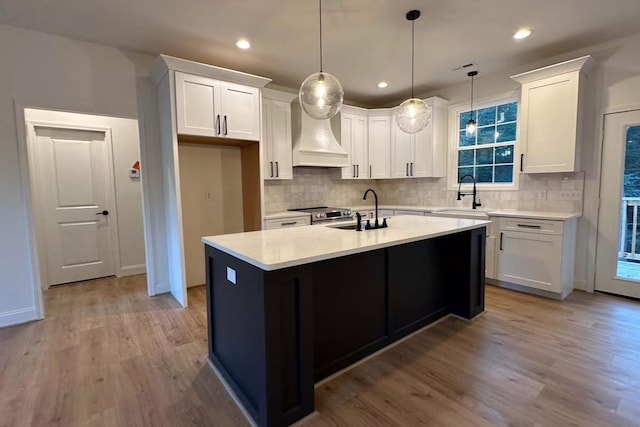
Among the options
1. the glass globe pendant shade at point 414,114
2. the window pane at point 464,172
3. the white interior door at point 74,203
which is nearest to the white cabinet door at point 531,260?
the window pane at point 464,172

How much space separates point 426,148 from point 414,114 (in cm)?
199

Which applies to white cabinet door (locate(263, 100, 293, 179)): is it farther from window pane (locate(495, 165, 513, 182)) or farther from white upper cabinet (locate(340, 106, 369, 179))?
window pane (locate(495, 165, 513, 182))

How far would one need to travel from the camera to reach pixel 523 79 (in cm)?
363

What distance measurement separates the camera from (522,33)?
120 inches

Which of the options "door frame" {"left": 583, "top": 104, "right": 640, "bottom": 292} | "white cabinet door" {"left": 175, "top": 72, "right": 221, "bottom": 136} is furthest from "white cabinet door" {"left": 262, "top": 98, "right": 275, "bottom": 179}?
"door frame" {"left": 583, "top": 104, "right": 640, "bottom": 292}

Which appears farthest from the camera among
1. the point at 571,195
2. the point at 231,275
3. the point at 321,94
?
the point at 571,195

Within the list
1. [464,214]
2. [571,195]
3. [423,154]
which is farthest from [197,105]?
[571,195]

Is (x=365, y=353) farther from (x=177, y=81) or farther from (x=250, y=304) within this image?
(x=177, y=81)

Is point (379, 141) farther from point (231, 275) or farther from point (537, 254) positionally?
point (231, 275)

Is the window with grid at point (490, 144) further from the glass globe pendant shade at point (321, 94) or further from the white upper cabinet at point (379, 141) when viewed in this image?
the glass globe pendant shade at point (321, 94)

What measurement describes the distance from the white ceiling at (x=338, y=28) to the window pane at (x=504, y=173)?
1.28 m

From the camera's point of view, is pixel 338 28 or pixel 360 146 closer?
pixel 338 28

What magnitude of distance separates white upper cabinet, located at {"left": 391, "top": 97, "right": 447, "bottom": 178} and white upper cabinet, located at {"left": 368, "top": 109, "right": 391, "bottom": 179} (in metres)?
0.11

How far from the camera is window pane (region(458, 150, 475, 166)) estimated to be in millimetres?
4598
